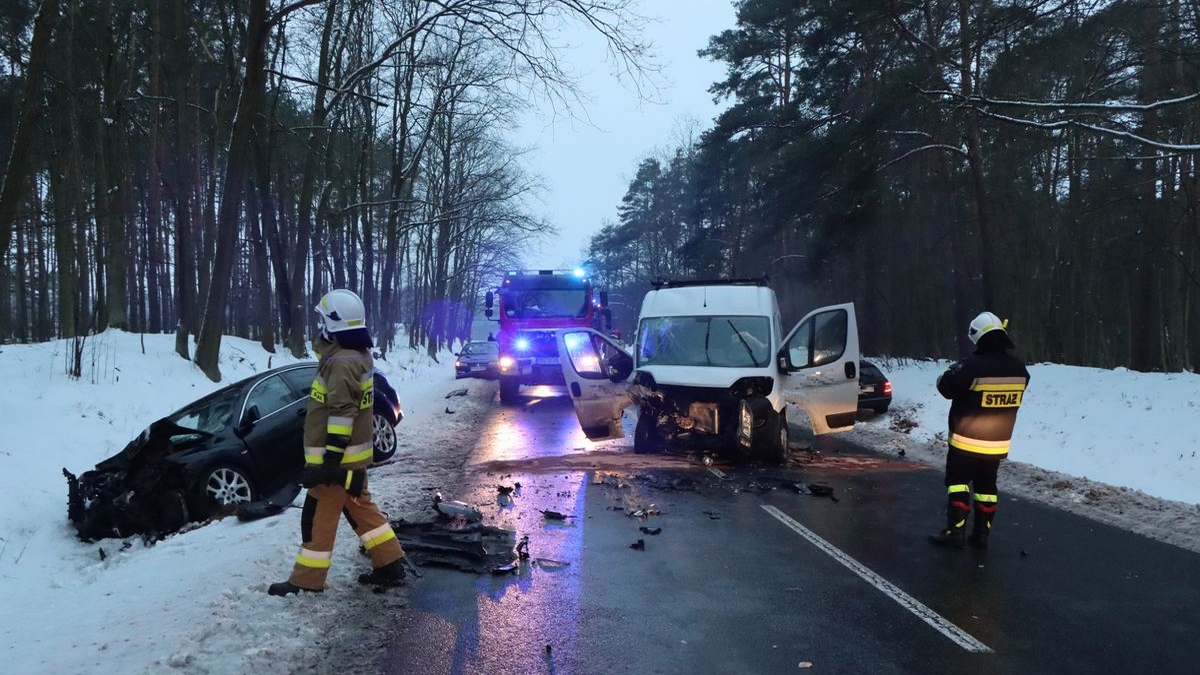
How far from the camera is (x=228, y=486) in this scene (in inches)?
294

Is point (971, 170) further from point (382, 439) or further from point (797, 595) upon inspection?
point (797, 595)

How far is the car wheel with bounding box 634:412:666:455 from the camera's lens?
10.3 meters

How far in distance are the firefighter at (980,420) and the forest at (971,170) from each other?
5556 mm

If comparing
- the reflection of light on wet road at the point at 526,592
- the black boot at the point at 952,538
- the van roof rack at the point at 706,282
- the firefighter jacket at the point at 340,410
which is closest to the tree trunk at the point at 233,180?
the reflection of light on wet road at the point at 526,592

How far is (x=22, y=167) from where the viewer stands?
996cm

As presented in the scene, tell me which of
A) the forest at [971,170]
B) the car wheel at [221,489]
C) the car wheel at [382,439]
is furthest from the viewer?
the forest at [971,170]

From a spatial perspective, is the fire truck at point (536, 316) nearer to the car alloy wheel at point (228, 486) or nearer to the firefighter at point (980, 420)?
the car alloy wheel at point (228, 486)

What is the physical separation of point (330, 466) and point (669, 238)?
51170 mm

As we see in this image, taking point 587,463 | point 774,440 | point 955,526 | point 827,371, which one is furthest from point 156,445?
point 827,371

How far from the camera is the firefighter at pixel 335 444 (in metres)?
4.59

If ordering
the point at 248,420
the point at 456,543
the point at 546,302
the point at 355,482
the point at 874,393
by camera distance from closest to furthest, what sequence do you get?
1. the point at 355,482
2. the point at 456,543
3. the point at 248,420
4. the point at 874,393
5. the point at 546,302

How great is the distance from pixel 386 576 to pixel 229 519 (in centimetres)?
252

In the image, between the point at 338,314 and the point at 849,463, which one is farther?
the point at 849,463

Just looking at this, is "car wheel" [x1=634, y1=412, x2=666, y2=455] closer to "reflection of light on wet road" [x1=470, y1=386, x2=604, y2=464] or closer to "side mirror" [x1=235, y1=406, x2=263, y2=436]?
"reflection of light on wet road" [x1=470, y1=386, x2=604, y2=464]
